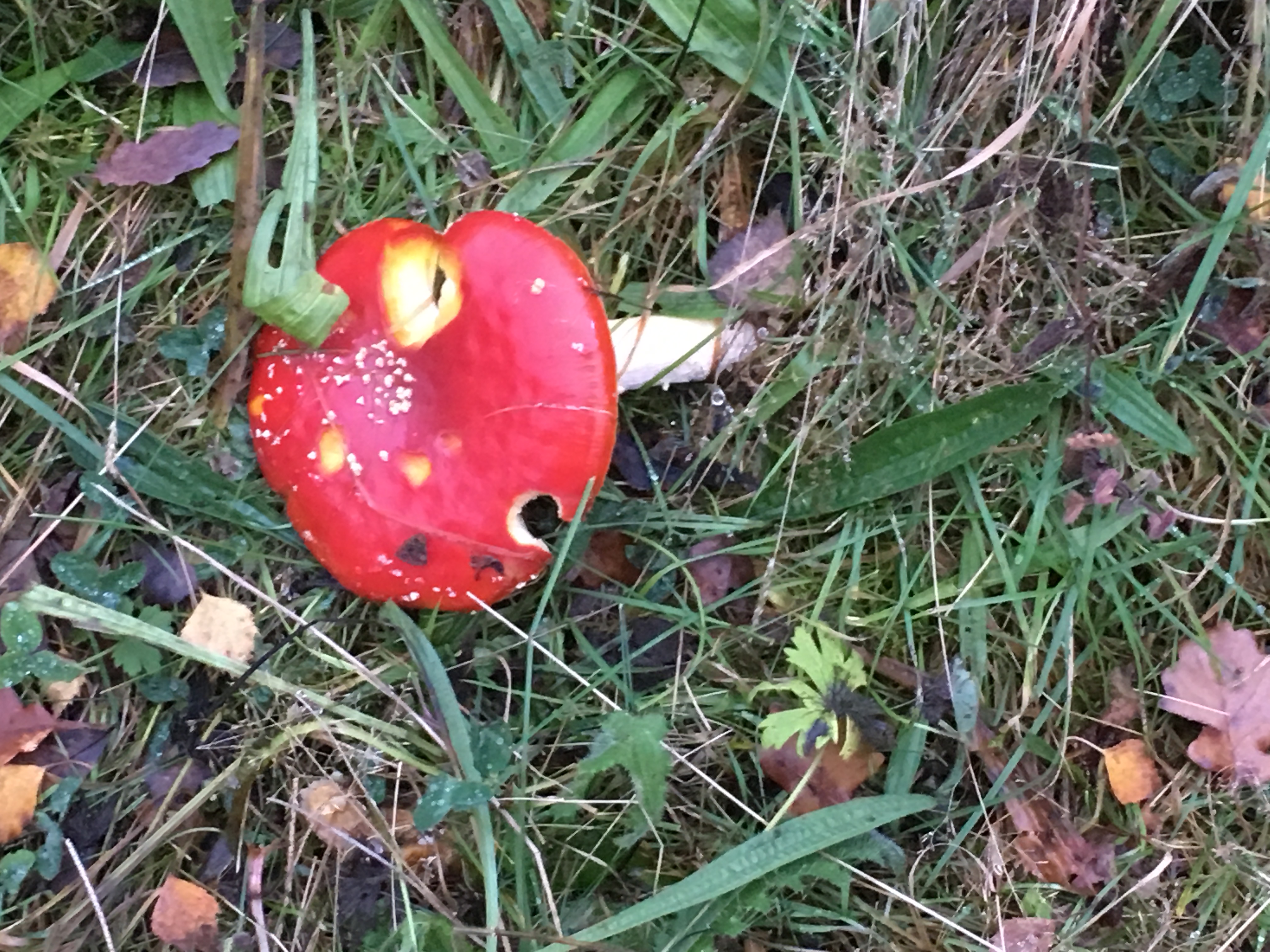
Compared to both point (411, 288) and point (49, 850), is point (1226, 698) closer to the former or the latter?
point (411, 288)

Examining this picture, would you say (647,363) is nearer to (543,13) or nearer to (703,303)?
(703,303)

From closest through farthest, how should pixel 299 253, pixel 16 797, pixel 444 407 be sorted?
1. pixel 444 407
2. pixel 299 253
3. pixel 16 797

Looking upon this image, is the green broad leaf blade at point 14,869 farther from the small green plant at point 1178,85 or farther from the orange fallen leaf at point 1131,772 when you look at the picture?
the small green plant at point 1178,85

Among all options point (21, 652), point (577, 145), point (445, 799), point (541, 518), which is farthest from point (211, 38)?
point (445, 799)

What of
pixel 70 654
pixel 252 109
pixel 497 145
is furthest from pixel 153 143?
pixel 70 654

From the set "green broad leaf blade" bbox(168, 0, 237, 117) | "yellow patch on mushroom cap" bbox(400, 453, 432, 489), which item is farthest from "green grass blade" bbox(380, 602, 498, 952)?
"green broad leaf blade" bbox(168, 0, 237, 117)

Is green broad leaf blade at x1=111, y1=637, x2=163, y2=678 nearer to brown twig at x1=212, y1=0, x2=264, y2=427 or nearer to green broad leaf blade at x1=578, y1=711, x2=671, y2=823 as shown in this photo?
brown twig at x1=212, y1=0, x2=264, y2=427

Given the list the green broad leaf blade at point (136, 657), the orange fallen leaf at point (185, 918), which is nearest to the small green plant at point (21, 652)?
the green broad leaf blade at point (136, 657)

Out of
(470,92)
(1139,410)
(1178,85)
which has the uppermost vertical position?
(470,92)
